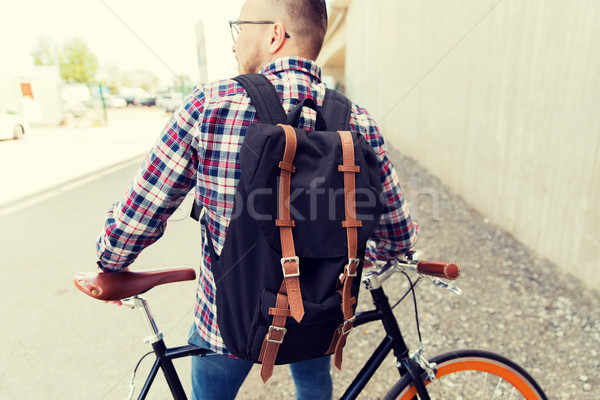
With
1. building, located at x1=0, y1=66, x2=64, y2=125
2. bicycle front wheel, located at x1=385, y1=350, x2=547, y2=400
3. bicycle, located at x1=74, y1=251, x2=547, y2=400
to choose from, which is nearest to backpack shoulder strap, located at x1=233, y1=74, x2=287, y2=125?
bicycle, located at x1=74, y1=251, x2=547, y2=400

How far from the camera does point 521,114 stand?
392cm

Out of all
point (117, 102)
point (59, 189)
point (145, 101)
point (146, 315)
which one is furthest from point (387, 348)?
point (145, 101)

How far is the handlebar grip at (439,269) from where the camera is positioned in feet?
3.96

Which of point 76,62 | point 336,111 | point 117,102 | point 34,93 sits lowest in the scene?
point 117,102

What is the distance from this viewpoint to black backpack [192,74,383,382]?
3.16ft

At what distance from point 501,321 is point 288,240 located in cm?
254

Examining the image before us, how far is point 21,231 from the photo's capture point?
473 centimetres

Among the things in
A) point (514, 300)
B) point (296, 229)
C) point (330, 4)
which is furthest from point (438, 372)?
point (330, 4)

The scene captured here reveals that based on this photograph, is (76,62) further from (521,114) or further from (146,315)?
(146,315)

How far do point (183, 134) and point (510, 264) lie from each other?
350cm

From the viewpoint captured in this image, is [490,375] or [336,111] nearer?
[336,111]

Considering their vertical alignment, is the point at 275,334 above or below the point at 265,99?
below

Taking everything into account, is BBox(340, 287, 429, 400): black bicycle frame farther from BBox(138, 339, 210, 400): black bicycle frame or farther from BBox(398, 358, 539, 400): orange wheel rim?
BBox(138, 339, 210, 400): black bicycle frame

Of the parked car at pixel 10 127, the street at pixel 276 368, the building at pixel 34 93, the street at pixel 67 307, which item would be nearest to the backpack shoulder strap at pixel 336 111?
the street at pixel 276 368
